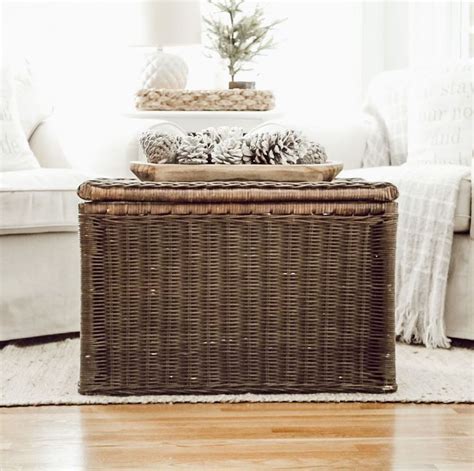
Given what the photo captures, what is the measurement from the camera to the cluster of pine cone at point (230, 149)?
7.22 ft

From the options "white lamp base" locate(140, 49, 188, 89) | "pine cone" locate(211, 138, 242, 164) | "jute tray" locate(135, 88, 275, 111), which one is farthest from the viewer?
"white lamp base" locate(140, 49, 188, 89)

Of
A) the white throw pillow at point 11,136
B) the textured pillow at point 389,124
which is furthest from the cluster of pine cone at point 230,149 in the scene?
the textured pillow at point 389,124

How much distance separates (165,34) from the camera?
3.53 meters

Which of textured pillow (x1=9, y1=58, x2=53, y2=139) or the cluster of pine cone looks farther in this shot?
textured pillow (x1=9, y1=58, x2=53, y2=139)

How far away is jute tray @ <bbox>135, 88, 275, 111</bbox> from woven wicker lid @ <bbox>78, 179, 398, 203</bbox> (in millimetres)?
1391

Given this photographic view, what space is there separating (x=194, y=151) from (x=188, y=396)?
0.54m

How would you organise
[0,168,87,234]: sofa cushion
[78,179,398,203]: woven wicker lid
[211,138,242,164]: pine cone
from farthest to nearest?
1. [0,168,87,234]: sofa cushion
2. [211,138,242,164]: pine cone
3. [78,179,398,203]: woven wicker lid

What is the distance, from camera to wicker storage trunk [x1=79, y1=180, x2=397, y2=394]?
209cm

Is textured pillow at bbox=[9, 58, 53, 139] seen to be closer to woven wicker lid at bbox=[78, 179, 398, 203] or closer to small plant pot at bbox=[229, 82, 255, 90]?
small plant pot at bbox=[229, 82, 255, 90]

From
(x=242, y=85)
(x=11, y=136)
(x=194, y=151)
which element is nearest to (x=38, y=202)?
(x=11, y=136)

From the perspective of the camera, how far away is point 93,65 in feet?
13.4

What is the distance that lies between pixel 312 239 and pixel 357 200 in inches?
5.0

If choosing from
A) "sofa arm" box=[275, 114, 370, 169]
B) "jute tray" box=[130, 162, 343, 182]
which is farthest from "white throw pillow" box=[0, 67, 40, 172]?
"jute tray" box=[130, 162, 343, 182]

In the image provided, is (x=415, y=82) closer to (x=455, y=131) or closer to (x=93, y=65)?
(x=455, y=131)
